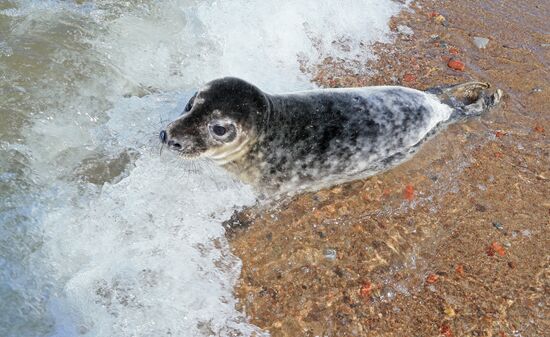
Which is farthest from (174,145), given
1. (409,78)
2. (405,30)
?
(405,30)

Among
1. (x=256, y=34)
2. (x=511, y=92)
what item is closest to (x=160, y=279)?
(x=256, y=34)

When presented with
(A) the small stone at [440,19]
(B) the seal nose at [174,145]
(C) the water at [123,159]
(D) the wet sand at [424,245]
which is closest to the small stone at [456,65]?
(D) the wet sand at [424,245]

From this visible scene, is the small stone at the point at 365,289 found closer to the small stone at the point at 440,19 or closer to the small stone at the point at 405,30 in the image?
the small stone at the point at 405,30

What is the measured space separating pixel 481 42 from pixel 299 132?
3.69 meters

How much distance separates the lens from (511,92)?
5980 millimetres

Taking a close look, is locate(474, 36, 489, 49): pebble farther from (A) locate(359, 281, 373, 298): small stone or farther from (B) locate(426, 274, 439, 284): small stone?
(A) locate(359, 281, 373, 298): small stone

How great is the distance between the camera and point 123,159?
4402 mm

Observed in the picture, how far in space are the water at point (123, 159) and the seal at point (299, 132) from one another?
1.15 feet

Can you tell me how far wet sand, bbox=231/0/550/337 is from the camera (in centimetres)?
371

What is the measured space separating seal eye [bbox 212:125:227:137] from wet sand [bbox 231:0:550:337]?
723mm

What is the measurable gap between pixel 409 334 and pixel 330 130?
1710mm

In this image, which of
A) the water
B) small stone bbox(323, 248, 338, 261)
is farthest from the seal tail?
small stone bbox(323, 248, 338, 261)

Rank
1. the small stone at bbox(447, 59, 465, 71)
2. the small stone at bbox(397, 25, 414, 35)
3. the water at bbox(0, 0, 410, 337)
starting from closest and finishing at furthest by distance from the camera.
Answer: the water at bbox(0, 0, 410, 337) < the small stone at bbox(447, 59, 465, 71) < the small stone at bbox(397, 25, 414, 35)

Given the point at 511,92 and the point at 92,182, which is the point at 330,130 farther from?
the point at 511,92
